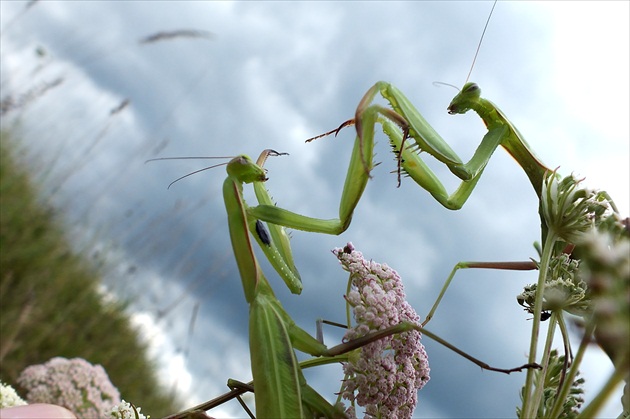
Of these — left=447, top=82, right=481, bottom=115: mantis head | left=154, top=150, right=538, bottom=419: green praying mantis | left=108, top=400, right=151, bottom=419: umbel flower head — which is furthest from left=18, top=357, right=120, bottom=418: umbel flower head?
left=447, top=82, right=481, bottom=115: mantis head

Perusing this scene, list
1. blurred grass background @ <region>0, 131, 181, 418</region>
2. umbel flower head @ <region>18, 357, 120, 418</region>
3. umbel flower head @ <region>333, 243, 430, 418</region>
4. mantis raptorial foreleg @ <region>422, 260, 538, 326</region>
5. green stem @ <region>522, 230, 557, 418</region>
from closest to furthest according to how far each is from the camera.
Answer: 1. green stem @ <region>522, 230, 557, 418</region>
2. umbel flower head @ <region>333, 243, 430, 418</region>
3. mantis raptorial foreleg @ <region>422, 260, 538, 326</region>
4. umbel flower head @ <region>18, 357, 120, 418</region>
5. blurred grass background @ <region>0, 131, 181, 418</region>

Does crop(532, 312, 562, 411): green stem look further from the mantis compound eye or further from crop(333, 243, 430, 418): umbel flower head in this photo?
the mantis compound eye

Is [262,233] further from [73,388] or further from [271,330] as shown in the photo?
[73,388]

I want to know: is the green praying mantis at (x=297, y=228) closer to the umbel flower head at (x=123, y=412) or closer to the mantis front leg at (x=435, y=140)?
the mantis front leg at (x=435, y=140)

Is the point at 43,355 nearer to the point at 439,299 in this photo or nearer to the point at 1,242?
the point at 1,242

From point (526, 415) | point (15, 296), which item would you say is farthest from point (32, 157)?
point (526, 415)

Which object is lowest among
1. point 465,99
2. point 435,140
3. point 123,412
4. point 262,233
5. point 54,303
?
point 123,412

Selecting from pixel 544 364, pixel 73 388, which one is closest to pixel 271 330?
pixel 544 364
